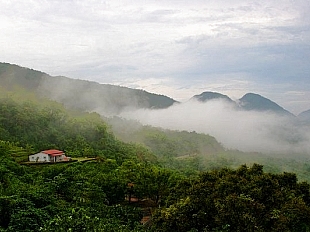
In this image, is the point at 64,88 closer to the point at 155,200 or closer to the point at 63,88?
the point at 63,88

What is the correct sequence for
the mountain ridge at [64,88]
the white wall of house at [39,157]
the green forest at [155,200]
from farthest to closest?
the mountain ridge at [64,88], the white wall of house at [39,157], the green forest at [155,200]

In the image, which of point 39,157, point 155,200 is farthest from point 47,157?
point 155,200

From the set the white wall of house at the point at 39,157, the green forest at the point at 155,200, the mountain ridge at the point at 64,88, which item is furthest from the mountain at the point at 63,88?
the green forest at the point at 155,200

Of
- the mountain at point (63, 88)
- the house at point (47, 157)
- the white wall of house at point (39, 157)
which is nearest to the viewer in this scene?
the white wall of house at point (39, 157)

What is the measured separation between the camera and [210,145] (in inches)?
5507

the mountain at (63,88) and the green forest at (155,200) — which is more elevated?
the mountain at (63,88)

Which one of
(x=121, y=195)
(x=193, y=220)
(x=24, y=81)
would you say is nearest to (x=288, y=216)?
(x=193, y=220)

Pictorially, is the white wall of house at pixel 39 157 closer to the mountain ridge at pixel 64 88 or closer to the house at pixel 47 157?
the house at pixel 47 157

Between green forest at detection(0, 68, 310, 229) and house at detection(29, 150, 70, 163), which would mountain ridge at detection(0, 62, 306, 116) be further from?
green forest at detection(0, 68, 310, 229)

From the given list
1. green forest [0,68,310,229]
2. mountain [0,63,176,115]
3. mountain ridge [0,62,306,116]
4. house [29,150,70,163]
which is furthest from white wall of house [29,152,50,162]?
mountain ridge [0,62,306,116]

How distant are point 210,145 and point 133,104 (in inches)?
2282

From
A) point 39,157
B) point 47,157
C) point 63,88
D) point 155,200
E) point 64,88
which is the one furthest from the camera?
point 64,88

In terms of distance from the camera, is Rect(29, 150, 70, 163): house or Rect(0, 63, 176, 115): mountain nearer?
Rect(29, 150, 70, 163): house

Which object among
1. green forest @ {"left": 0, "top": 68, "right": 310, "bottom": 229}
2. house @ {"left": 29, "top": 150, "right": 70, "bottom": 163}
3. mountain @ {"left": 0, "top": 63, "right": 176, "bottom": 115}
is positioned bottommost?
house @ {"left": 29, "top": 150, "right": 70, "bottom": 163}
